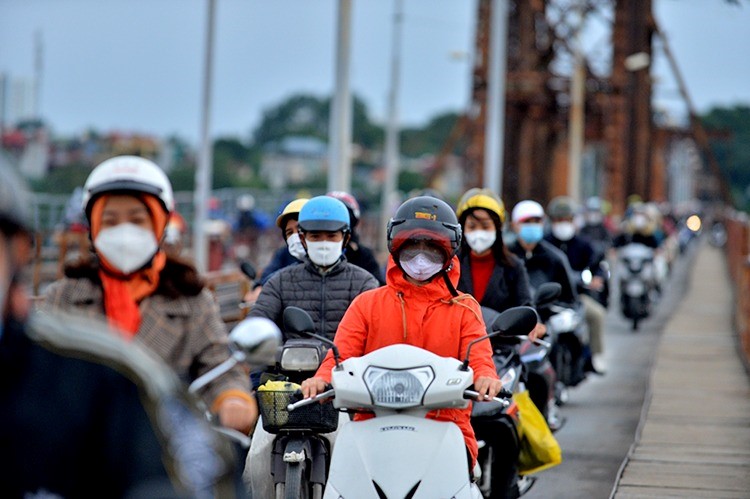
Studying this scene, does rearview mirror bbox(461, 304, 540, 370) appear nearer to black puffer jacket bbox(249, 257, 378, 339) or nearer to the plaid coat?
the plaid coat

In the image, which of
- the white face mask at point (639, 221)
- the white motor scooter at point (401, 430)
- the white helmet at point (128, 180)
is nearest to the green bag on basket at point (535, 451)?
the white motor scooter at point (401, 430)

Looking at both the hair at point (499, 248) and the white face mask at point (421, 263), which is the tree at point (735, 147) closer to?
the hair at point (499, 248)

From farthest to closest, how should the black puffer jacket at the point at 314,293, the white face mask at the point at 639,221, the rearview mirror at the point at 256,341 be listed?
the white face mask at the point at 639,221 → the black puffer jacket at the point at 314,293 → the rearview mirror at the point at 256,341

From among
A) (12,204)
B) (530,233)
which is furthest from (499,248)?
(12,204)

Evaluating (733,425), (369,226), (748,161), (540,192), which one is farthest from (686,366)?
(748,161)

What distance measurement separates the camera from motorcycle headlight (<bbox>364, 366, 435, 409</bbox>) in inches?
213

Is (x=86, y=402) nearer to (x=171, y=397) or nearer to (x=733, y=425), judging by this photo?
(x=171, y=397)

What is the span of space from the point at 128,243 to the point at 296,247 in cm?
431

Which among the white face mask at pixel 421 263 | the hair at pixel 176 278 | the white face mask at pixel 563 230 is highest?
the white face mask at pixel 563 230

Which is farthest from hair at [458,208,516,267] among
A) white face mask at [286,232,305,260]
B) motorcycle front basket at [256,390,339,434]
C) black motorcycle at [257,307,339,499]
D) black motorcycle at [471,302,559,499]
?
motorcycle front basket at [256,390,339,434]

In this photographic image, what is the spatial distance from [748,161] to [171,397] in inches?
7024

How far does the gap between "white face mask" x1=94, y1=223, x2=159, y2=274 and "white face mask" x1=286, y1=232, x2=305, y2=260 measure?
4126 millimetres

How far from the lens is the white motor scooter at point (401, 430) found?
5387 mm

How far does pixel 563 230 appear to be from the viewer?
583 inches
